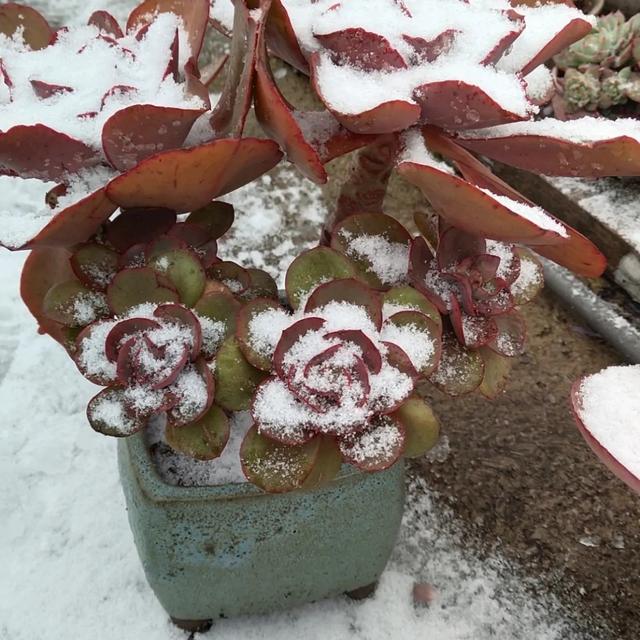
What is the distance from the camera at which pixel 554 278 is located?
1.63 meters

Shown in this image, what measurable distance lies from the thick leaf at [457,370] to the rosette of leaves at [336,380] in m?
0.03

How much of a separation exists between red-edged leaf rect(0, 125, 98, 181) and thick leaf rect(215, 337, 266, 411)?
18 centimetres

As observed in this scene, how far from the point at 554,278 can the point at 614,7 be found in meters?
0.95

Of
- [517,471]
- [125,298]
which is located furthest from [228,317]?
[517,471]

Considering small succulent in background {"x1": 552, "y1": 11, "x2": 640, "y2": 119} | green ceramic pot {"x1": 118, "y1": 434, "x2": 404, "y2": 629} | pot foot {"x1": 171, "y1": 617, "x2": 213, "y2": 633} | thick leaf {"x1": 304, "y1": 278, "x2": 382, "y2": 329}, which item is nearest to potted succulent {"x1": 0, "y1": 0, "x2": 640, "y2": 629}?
thick leaf {"x1": 304, "y1": 278, "x2": 382, "y2": 329}

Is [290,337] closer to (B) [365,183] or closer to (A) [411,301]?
(A) [411,301]

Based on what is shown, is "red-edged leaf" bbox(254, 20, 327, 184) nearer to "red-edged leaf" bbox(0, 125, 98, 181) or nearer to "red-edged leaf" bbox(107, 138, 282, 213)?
"red-edged leaf" bbox(107, 138, 282, 213)

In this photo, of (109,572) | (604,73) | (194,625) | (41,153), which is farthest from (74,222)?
(604,73)

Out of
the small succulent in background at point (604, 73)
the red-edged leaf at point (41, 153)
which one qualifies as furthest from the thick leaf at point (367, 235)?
the small succulent in background at point (604, 73)

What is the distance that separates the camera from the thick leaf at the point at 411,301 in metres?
0.57

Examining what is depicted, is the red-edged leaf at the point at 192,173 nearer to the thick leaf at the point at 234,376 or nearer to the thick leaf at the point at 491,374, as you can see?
the thick leaf at the point at 234,376

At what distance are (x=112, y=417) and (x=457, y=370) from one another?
274mm

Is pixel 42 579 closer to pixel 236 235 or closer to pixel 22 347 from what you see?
pixel 22 347

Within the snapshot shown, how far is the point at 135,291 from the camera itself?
1.86 feet
